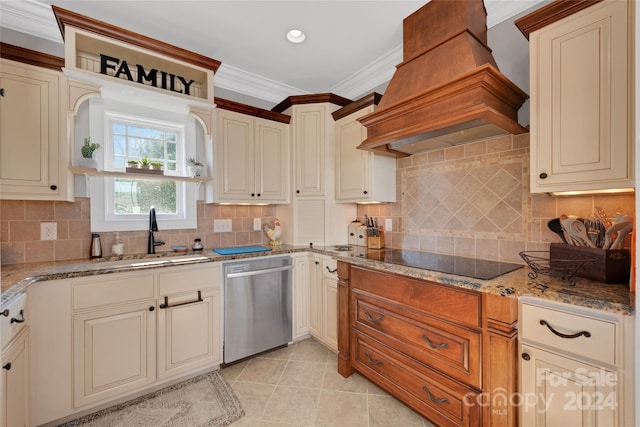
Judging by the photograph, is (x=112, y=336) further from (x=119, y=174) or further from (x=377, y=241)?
(x=377, y=241)

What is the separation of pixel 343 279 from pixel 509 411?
1.19 m

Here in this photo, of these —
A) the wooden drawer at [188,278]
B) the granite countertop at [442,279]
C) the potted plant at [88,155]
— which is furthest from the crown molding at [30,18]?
the wooden drawer at [188,278]

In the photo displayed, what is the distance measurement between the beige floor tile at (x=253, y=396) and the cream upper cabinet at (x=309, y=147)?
1767 mm

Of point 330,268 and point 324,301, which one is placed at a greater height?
point 330,268

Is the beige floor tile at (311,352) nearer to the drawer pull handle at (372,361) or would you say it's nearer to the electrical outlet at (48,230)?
the drawer pull handle at (372,361)

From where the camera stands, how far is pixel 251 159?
8.87 ft

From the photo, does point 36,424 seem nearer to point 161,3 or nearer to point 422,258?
point 422,258

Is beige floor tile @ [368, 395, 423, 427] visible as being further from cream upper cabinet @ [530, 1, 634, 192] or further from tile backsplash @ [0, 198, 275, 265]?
tile backsplash @ [0, 198, 275, 265]

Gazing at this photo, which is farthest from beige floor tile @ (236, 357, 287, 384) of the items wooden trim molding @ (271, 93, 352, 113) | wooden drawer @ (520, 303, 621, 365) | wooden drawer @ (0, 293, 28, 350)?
wooden trim molding @ (271, 93, 352, 113)

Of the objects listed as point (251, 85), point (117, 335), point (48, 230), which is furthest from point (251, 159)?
point (117, 335)

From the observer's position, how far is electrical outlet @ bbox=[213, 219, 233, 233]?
8.98ft

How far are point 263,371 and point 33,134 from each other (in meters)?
2.35

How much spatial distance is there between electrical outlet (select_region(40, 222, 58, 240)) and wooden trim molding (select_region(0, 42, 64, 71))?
109 cm

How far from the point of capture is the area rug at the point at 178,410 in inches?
65.1
